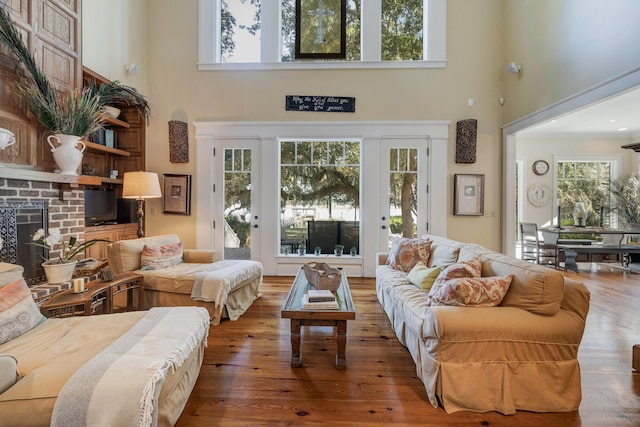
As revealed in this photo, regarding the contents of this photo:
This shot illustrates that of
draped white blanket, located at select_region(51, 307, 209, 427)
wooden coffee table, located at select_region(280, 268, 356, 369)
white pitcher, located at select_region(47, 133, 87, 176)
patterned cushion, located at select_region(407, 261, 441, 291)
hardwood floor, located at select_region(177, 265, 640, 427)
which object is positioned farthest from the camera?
white pitcher, located at select_region(47, 133, 87, 176)

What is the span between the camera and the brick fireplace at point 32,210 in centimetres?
252

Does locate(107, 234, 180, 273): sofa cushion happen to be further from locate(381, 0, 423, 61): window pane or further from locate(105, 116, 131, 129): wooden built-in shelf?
locate(381, 0, 423, 61): window pane

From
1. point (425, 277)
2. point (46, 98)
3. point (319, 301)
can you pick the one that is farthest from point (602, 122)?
point (46, 98)

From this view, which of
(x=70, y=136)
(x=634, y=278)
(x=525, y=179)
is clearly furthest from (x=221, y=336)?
(x=525, y=179)

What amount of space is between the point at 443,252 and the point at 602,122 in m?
5.30

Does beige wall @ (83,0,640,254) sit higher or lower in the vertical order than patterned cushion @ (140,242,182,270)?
higher

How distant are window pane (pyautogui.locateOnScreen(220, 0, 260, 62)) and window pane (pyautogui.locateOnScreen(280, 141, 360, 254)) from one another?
1.57 m

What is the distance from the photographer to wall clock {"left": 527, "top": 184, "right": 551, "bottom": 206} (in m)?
6.65

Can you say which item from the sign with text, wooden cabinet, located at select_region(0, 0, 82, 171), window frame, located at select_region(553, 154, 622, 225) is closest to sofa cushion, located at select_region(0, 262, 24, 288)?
wooden cabinet, located at select_region(0, 0, 82, 171)

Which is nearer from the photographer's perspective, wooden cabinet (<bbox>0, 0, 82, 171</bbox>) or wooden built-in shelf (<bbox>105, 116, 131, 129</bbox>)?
wooden cabinet (<bbox>0, 0, 82, 171</bbox>)

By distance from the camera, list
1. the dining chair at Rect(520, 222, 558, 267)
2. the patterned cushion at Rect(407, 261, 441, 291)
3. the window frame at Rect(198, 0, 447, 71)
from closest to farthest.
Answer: the patterned cushion at Rect(407, 261, 441, 291)
the window frame at Rect(198, 0, 447, 71)
the dining chair at Rect(520, 222, 558, 267)

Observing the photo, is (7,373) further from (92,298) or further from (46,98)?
(46,98)

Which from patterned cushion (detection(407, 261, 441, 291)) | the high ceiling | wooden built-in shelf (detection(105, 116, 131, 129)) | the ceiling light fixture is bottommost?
patterned cushion (detection(407, 261, 441, 291))

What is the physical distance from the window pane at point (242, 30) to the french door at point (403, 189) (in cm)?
262
